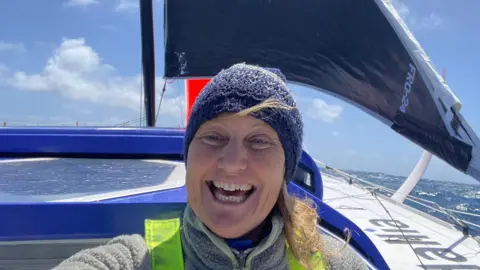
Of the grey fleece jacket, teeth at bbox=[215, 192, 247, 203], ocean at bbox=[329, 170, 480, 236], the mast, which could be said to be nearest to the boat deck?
ocean at bbox=[329, 170, 480, 236]

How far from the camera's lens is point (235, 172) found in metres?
1.26

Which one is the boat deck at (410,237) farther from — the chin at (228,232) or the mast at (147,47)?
the mast at (147,47)

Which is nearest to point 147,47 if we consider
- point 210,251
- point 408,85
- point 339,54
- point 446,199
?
point 339,54

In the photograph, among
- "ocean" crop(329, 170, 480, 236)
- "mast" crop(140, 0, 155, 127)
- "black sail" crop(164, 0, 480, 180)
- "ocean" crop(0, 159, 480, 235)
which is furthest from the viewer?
"ocean" crop(329, 170, 480, 236)

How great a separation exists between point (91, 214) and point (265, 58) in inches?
144

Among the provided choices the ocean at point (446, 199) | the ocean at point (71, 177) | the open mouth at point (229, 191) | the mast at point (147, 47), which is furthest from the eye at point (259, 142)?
the ocean at point (446, 199)

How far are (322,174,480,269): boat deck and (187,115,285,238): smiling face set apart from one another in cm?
215

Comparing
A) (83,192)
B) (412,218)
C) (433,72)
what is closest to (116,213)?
(83,192)

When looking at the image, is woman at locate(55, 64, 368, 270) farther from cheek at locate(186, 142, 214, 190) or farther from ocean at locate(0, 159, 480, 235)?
ocean at locate(0, 159, 480, 235)

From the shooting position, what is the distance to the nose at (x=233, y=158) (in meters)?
1.25

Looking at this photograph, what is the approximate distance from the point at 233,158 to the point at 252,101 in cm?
21

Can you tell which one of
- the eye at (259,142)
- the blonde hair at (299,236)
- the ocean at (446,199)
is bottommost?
the ocean at (446,199)

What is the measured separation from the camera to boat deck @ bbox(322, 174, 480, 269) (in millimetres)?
3881

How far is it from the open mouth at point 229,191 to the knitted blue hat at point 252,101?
0.66 feet
